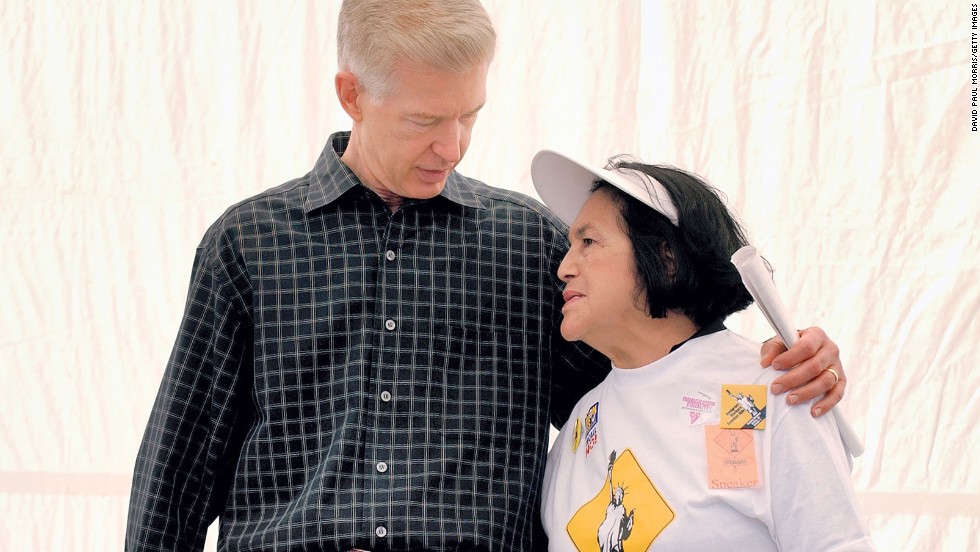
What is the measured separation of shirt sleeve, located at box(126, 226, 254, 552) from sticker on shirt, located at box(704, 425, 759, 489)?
70 centimetres

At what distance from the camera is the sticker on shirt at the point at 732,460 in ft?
4.70

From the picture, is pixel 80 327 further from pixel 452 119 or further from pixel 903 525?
pixel 903 525

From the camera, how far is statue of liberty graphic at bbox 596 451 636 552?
1.49 meters

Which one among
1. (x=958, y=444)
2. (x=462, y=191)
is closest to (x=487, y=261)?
(x=462, y=191)

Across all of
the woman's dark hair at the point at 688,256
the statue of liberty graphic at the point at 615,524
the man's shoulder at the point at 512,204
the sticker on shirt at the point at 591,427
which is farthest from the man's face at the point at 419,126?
the statue of liberty graphic at the point at 615,524

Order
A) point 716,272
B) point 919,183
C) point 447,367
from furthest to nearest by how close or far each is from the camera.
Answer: point 919,183 < point 447,367 < point 716,272

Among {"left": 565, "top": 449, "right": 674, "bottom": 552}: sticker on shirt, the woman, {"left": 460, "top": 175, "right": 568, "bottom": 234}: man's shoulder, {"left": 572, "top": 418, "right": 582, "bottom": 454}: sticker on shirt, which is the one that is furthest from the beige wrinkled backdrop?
{"left": 565, "top": 449, "right": 674, "bottom": 552}: sticker on shirt

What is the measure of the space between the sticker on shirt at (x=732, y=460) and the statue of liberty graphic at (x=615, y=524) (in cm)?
12

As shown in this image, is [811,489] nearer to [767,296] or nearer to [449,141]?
[767,296]

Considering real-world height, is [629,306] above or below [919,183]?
below

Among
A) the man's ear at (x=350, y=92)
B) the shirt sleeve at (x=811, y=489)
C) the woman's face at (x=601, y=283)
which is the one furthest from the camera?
the man's ear at (x=350, y=92)

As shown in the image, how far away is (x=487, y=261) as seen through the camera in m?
1.76

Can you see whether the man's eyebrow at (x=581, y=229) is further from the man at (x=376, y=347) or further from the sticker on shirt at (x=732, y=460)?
the sticker on shirt at (x=732, y=460)

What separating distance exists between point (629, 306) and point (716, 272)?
13 cm
